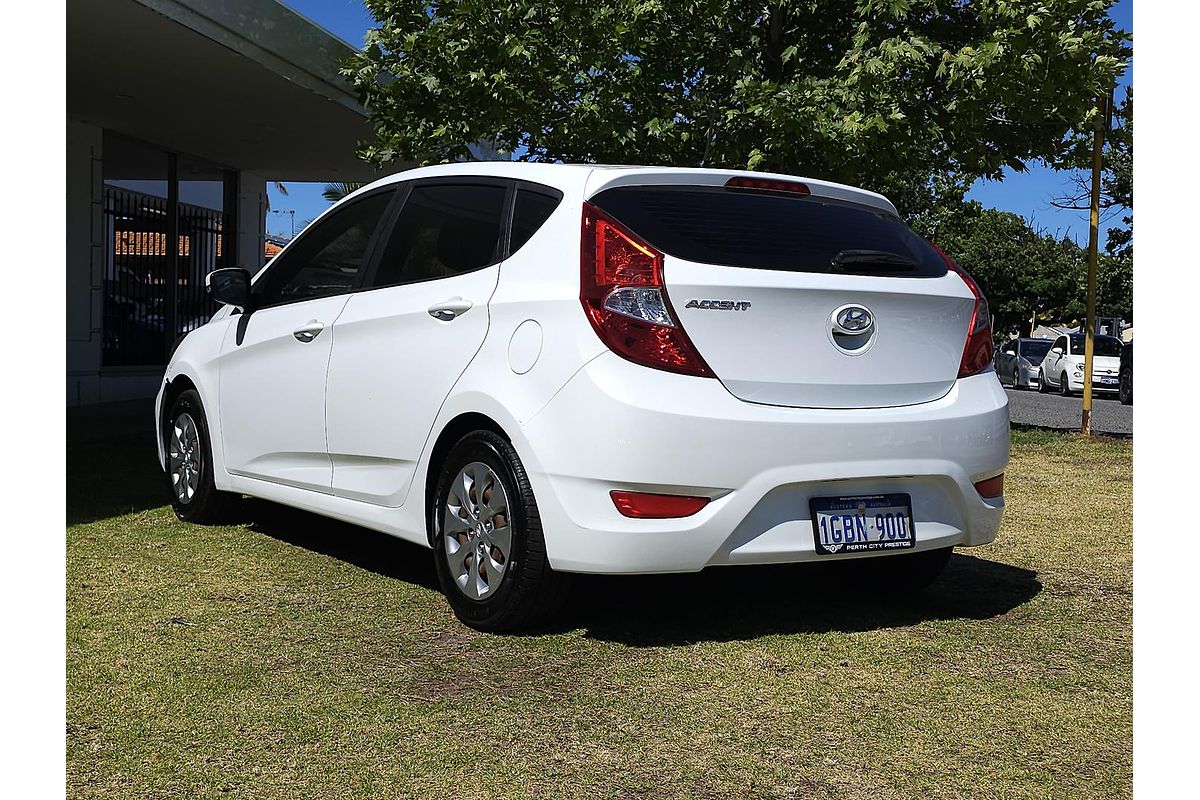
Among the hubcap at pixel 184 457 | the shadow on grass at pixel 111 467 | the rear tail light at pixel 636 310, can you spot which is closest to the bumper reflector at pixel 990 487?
the rear tail light at pixel 636 310

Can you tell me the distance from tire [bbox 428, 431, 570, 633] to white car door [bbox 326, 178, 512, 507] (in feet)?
0.88

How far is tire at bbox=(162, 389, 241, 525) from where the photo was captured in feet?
21.9

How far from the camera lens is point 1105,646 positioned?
4.64 meters

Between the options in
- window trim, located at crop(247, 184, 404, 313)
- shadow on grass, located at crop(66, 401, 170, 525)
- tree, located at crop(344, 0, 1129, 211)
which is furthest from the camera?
tree, located at crop(344, 0, 1129, 211)

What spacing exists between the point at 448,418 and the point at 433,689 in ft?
3.79

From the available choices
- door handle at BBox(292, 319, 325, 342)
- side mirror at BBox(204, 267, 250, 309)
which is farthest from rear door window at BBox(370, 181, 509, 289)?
side mirror at BBox(204, 267, 250, 309)

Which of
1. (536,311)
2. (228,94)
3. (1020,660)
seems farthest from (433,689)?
(228,94)

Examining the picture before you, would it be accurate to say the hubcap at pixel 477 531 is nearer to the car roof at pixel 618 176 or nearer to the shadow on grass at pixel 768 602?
the shadow on grass at pixel 768 602

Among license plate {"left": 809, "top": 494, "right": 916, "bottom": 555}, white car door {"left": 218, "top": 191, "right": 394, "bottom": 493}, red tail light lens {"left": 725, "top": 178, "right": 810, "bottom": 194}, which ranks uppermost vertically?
red tail light lens {"left": 725, "top": 178, "right": 810, "bottom": 194}

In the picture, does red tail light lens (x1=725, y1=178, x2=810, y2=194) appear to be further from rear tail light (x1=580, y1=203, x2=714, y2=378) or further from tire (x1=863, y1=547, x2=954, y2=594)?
tire (x1=863, y1=547, x2=954, y2=594)

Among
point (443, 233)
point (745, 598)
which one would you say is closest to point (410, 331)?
point (443, 233)

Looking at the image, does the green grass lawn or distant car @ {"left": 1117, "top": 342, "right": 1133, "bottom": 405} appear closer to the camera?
the green grass lawn

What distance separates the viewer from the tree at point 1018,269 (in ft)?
167

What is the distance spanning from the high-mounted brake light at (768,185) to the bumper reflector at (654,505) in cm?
127
